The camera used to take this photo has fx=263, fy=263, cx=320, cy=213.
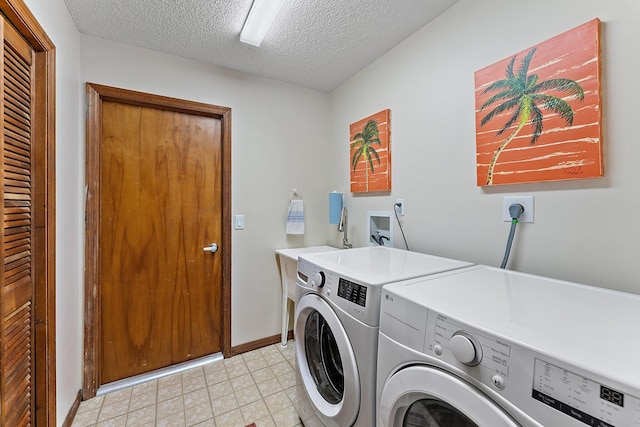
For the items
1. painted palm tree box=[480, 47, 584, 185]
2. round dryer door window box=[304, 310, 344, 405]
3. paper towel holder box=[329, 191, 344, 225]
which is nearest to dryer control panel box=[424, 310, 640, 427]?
round dryer door window box=[304, 310, 344, 405]

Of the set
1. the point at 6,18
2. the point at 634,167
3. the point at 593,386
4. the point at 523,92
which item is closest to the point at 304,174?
the point at 523,92

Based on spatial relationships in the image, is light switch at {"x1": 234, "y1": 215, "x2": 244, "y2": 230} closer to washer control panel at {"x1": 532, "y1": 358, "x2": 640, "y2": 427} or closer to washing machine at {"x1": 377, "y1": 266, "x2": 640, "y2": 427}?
washing machine at {"x1": 377, "y1": 266, "x2": 640, "y2": 427}

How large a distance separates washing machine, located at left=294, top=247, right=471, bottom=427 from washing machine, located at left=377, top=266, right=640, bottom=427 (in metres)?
0.09

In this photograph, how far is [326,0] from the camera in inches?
56.3

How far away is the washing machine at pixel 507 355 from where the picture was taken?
18.5 inches

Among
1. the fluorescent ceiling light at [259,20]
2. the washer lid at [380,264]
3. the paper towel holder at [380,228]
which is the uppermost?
the fluorescent ceiling light at [259,20]

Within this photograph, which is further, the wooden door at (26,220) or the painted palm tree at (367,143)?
the painted palm tree at (367,143)

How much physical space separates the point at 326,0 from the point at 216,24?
2.28ft

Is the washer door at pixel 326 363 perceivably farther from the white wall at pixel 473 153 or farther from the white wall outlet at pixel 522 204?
the white wall outlet at pixel 522 204

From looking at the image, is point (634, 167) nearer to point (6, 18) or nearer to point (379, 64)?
point (379, 64)

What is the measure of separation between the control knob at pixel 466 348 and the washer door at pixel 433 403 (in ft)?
0.22

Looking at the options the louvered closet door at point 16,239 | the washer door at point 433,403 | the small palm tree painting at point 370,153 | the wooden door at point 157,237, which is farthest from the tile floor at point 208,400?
the small palm tree painting at point 370,153

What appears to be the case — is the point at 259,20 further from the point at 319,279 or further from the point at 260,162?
the point at 319,279

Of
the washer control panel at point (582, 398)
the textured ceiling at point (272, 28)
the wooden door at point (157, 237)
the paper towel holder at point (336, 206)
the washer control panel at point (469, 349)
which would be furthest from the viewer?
the paper towel holder at point (336, 206)
